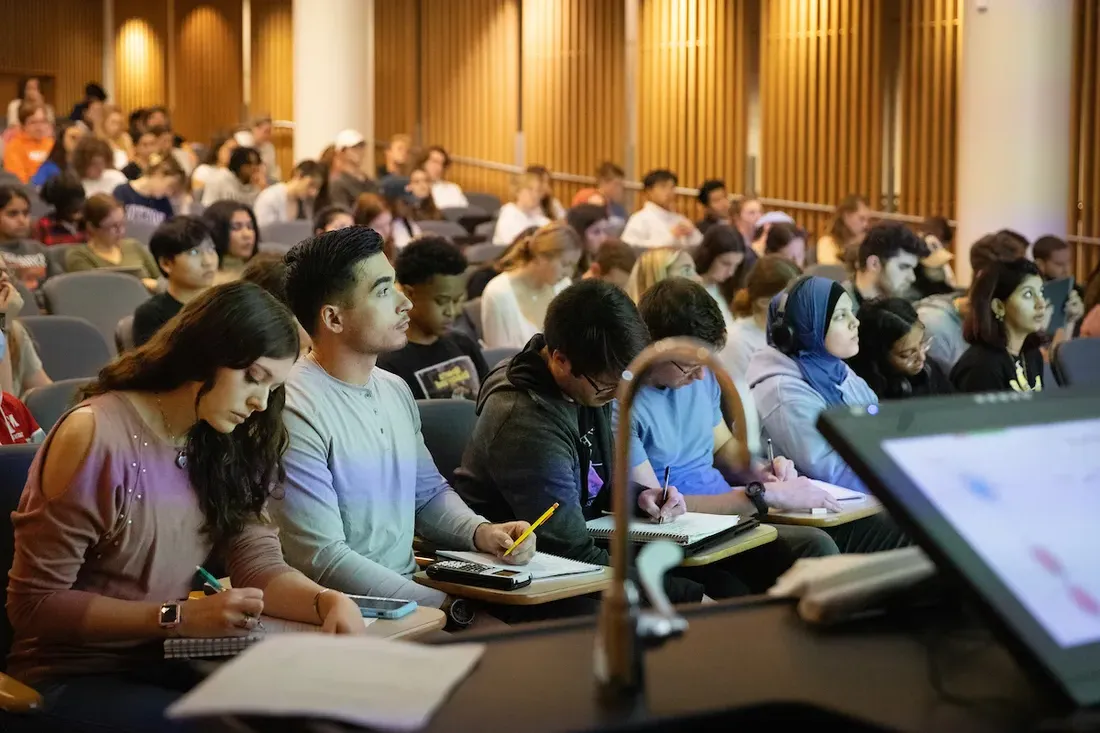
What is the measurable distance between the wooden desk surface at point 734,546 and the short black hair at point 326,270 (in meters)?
1.01

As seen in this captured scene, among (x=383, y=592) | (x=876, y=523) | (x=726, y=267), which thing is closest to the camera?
(x=383, y=592)

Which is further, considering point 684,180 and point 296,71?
point 684,180

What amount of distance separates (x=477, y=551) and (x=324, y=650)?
5.70 feet

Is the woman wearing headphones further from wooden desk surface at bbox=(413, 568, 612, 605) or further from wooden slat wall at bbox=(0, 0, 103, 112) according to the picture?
wooden slat wall at bbox=(0, 0, 103, 112)

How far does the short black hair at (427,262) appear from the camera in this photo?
15.0ft

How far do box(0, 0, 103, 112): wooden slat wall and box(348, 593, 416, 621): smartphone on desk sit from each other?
18415 mm

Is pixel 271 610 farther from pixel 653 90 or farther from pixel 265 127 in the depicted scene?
pixel 265 127

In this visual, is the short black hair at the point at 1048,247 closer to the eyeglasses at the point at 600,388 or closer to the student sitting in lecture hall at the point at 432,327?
the student sitting in lecture hall at the point at 432,327

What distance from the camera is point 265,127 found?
47.4ft

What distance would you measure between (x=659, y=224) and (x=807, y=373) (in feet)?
20.3

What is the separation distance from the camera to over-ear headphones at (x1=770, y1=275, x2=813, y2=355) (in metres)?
4.43

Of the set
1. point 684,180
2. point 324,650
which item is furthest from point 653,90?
point 324,650

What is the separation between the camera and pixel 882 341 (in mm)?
4879

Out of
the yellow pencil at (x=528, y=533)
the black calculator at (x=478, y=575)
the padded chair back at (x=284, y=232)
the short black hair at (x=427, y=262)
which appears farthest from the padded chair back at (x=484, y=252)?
the black calculator at (x=478, y=575)
